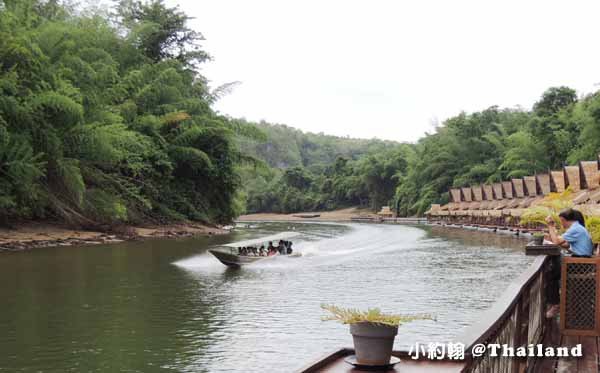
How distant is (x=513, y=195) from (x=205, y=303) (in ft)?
138

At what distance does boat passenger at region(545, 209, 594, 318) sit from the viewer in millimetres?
6367

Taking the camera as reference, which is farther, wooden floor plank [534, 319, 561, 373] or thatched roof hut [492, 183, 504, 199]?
thatched roof hut [492, 183, 504, 199]

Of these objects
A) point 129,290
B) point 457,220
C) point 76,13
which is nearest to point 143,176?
point 76,13

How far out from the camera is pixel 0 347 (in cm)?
893

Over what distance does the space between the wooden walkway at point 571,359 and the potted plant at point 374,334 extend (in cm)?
195

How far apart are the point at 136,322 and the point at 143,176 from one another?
25554 mm

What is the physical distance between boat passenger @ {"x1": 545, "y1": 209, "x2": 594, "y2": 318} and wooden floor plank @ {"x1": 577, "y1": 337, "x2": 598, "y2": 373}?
52 cm

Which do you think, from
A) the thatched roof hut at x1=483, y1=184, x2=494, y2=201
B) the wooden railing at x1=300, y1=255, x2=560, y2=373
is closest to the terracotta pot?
the wooden railing at x1=300, y1=255, x2=560, y2=373

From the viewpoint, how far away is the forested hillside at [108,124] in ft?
79.3

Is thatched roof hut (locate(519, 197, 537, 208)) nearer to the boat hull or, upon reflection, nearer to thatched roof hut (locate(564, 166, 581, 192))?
thatched roof hut (locate(564, 166, 581, 192))

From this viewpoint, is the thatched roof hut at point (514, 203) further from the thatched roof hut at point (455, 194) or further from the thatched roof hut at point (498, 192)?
the thatched roof hut at point (455, 194)

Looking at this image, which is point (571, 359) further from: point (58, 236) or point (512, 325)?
point (58, 236)

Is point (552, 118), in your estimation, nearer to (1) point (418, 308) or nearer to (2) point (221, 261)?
(2) point (221, 261)

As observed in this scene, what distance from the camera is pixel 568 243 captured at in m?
6.63
